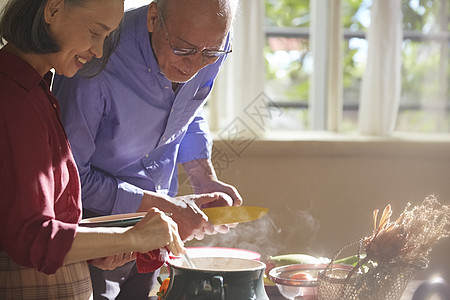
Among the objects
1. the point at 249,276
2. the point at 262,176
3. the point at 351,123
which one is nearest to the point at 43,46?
the point at 249,276

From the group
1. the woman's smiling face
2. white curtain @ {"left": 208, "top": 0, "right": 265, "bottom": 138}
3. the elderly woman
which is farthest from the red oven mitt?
white curtain @ {"left": 208, "top": 0, "right": 265, "bottom": 138}

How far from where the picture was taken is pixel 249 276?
3.77 ft

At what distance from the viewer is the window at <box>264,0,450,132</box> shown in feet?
10.7

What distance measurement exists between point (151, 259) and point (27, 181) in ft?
1.42

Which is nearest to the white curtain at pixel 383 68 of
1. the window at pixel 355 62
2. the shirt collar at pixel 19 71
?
the window at pixel 355 62

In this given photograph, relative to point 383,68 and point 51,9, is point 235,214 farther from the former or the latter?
point 383,68

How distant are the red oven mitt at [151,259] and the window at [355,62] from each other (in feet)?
6.91

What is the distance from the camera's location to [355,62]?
11.0 ft

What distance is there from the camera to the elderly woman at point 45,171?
0.94m

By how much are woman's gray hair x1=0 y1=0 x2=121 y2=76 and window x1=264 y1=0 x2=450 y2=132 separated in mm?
2346

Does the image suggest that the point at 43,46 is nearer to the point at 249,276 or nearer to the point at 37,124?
the point at 37,124

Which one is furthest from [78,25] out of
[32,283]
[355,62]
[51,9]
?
[355,62]

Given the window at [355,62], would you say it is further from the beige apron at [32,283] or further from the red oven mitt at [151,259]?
the beige apron at [32,283]

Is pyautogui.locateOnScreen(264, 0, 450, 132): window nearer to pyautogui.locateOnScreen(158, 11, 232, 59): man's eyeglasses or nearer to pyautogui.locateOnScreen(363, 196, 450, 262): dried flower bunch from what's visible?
pyautogui.locateOnScreen(158, 11, 232, 59): man's eyeglasses
